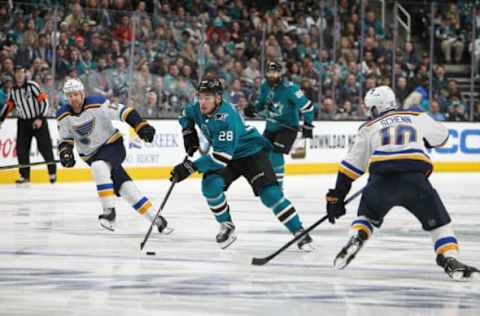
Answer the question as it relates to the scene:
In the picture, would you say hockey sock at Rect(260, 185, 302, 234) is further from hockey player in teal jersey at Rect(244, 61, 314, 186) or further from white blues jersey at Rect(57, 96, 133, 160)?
hockey player in teal jersey at Rect(244, 61, 314, 186)

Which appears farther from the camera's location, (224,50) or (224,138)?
(224,50)

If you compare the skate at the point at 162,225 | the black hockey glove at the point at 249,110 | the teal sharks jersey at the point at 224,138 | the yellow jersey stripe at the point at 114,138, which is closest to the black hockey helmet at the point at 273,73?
the black hockey glove at the point at 249,110

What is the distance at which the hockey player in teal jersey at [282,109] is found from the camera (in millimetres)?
10352

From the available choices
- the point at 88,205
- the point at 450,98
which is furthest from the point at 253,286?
the point at 450,98

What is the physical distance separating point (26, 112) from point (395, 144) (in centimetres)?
805

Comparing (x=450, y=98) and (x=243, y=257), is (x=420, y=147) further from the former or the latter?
(x=450, y=98)

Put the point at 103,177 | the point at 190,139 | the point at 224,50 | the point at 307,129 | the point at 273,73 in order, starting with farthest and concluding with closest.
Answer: the point at 224,50
the point at 307,129
the point at 273,73
the point at 103,177
the point at 190,139

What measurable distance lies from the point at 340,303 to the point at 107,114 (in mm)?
3692

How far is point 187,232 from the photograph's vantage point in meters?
8.39

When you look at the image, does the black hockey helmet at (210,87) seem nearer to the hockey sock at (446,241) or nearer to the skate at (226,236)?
the skate at (226,236)

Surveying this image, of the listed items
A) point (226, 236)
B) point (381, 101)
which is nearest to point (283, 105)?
point (226, 236)

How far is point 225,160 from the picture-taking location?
22.5 feet

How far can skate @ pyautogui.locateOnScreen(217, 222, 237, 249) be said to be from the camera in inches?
288

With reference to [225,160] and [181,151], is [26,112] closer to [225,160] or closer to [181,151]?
[181,151]
